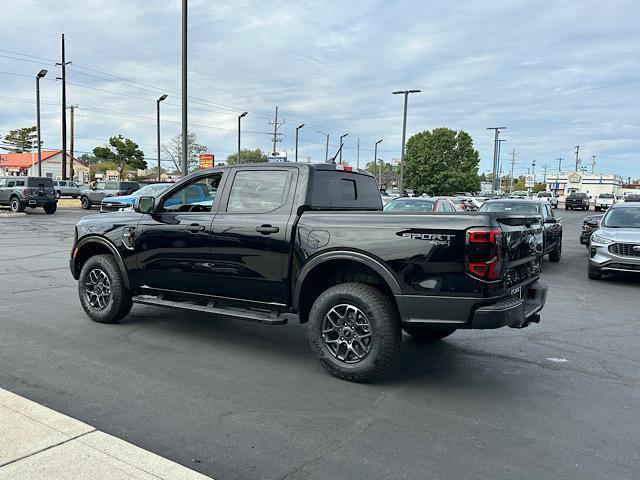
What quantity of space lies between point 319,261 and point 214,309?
1.37 m

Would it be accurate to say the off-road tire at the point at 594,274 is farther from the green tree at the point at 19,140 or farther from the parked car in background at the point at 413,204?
the green tree at the point at 19,140

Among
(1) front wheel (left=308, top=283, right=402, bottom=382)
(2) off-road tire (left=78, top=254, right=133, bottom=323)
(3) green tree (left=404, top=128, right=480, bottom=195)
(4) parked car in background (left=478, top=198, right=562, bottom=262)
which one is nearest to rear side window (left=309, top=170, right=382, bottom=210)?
(1) front wheel (left=308, top=283, right=402, bottom=382)

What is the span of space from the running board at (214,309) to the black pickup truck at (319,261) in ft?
0.05

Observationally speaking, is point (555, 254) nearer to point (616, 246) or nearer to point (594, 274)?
point (594, 274)

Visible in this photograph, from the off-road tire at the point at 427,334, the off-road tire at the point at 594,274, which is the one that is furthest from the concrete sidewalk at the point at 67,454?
the off-road tire at the point at 594,274

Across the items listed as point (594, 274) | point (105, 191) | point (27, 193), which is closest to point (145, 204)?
point (594, 274)

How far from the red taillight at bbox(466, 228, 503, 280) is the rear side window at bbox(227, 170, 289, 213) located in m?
1.91

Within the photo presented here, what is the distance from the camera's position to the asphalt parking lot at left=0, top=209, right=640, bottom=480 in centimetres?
335

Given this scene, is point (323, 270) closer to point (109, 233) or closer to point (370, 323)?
point (370, 323)

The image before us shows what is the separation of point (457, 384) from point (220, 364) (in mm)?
2196

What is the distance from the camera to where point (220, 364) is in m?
5.13

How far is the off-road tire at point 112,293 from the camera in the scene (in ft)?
20.7

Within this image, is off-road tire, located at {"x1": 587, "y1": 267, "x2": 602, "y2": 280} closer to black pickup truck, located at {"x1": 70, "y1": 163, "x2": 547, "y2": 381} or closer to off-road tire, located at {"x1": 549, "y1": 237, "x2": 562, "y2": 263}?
off-road tire, located at {"x1": 549, "y1": 237, "x2": 562, "y2": 263}

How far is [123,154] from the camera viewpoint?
78375mm
